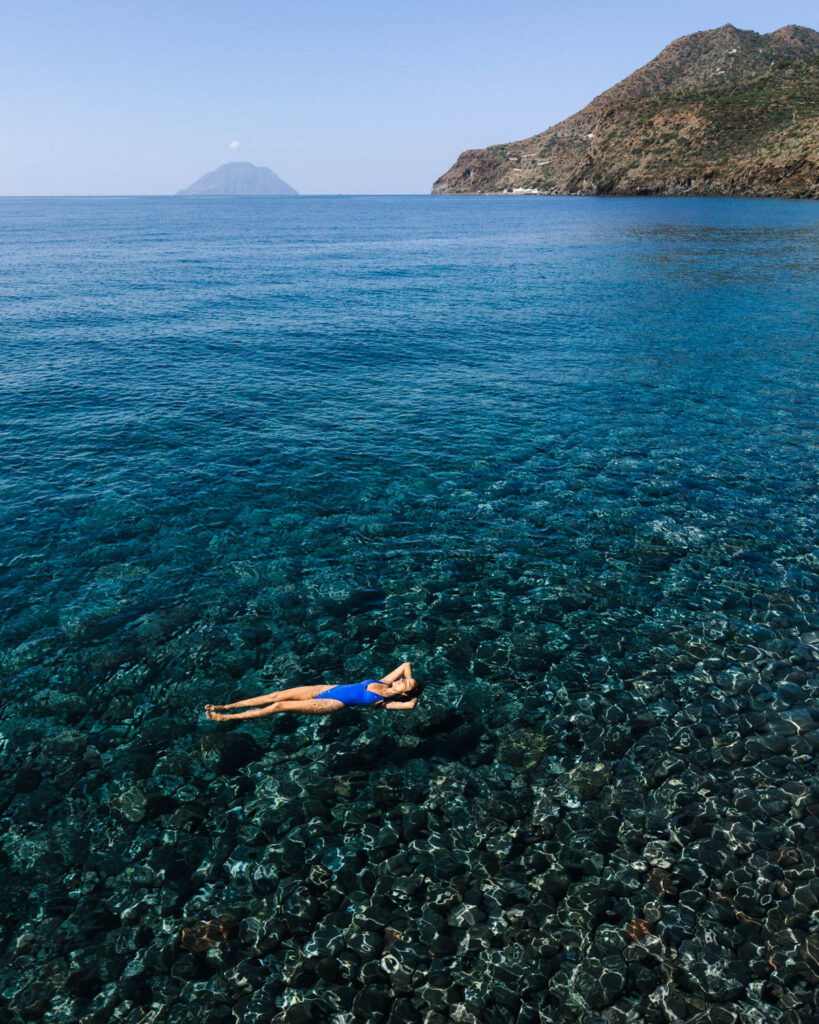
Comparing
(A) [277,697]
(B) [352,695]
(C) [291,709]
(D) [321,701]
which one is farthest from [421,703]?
(A) [277,697]

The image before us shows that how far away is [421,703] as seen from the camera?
15.9 m

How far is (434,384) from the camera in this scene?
40438 mm

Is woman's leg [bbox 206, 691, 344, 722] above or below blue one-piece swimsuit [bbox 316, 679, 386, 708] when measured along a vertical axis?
below

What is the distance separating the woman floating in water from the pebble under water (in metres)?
0.37

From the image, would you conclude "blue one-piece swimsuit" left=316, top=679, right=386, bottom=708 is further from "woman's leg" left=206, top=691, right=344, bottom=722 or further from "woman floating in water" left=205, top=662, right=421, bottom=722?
"woman's leg" left=206, top=691, right=344, bottom=722

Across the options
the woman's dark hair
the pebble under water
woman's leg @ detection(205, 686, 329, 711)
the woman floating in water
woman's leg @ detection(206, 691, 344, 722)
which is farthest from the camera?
the woman's dark hair

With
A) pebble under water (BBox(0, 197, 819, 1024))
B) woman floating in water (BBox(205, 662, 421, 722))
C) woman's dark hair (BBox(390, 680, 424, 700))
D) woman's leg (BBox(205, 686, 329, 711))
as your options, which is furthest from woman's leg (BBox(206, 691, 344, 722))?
woman's dark hair (BBox(390, 680, 424, 700))

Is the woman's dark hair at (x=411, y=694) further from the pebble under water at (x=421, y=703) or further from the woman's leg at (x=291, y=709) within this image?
the woman's leg at (x=291, y=709)

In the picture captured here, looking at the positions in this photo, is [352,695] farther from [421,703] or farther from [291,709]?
[421,703]

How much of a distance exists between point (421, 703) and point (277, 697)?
390 centimetres

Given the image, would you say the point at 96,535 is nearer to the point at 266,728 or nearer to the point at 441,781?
the point at 266,728

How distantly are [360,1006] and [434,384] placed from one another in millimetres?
35361

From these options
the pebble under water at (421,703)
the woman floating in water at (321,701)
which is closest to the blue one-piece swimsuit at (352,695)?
the woman floating in water at (321,701)

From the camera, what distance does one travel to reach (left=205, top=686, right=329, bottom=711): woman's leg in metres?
15.5
